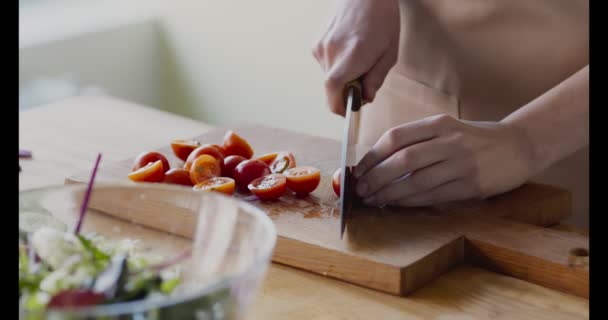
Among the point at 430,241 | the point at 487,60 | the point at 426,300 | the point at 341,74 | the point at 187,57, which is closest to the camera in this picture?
the point at 426,300

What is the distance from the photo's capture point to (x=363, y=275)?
1165mm

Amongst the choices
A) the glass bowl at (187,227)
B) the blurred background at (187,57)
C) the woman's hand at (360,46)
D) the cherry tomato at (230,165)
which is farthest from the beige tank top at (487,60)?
the blurred background at (187,57)

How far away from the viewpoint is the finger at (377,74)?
5.30ft

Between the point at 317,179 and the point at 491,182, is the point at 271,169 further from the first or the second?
the point at 491,182

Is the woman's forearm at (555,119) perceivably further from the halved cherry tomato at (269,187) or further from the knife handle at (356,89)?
the halved cherry tomato at (269,187)

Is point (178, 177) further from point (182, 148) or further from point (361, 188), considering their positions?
point (361, 188)

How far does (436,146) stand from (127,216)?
60 centimetres

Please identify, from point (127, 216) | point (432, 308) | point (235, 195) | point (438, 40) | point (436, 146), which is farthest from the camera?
point (438, 40)

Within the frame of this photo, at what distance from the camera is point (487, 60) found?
167 centimetres

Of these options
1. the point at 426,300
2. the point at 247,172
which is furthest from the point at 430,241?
the point at 247,172

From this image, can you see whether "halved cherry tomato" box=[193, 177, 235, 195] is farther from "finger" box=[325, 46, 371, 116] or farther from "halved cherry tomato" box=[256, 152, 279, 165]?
"finger" box=[325, 46, 371, 116]

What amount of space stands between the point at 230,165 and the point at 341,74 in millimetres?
270

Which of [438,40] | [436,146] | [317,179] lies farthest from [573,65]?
[317,179]
